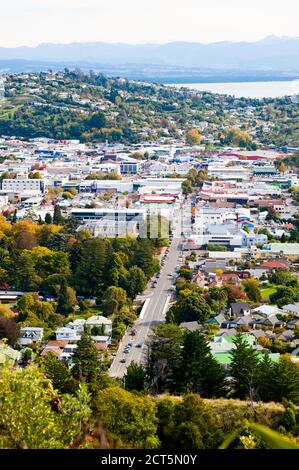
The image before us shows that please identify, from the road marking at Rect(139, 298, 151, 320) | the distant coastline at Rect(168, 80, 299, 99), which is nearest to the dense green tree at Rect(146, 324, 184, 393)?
the road marking at Rect(139, 298, 151, 320)

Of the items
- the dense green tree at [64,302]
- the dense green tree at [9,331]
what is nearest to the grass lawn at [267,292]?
the dense green tree at [64,302]

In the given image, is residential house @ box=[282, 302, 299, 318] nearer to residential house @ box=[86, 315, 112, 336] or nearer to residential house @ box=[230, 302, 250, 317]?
residential house @ box=[230, 302, 250, 317]

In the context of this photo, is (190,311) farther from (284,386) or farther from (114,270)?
(284,386)

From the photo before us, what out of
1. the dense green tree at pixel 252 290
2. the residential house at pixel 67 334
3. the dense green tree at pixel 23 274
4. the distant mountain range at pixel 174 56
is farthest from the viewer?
the distant mountain range at pixel 174 56

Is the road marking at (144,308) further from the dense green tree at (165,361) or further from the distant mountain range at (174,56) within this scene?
the distant mountain range at (174,56)

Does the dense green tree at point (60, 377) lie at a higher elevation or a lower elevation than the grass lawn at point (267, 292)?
higher

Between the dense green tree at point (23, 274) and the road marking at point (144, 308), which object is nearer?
the road marking at point (144, 308)
